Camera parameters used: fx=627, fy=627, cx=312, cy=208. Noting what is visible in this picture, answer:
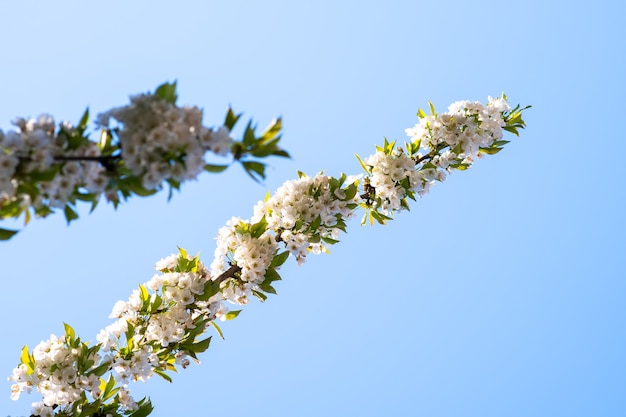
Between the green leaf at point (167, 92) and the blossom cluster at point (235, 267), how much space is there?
194cm

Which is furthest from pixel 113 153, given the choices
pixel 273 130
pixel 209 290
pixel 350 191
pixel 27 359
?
pixel 350 191

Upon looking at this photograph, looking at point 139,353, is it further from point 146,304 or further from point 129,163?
point 129,163

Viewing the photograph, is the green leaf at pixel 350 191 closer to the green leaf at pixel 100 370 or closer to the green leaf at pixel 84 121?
the green leaf at pixel 100 370

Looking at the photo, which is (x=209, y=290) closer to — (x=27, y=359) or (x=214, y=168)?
(x=27, y=359)

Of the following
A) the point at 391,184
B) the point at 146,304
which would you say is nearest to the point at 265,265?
the point at 146,304

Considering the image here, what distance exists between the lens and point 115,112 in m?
2.82

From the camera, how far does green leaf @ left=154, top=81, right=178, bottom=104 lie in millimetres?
2867

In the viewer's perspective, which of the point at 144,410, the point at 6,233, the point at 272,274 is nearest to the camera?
the point at 6,233

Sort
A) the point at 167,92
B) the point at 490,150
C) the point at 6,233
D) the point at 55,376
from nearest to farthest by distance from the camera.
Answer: the point at 6,233
the point at 167,92
the point at 55,376
the point at 490,150

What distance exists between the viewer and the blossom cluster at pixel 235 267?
4.23 m

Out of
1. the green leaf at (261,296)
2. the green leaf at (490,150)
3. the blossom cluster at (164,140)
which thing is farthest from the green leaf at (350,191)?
the blossom cluster at (164,140)

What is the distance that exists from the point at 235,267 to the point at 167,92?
2134 millimetres

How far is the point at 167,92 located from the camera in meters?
2.88

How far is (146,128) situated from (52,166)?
430 millimetres
